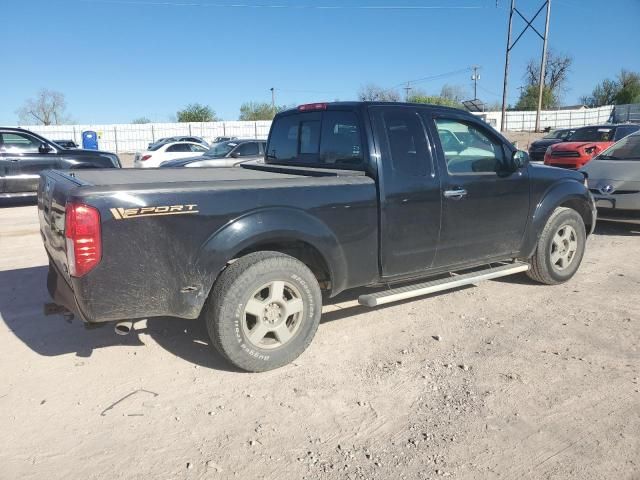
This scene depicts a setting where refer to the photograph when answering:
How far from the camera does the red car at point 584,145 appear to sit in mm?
15391

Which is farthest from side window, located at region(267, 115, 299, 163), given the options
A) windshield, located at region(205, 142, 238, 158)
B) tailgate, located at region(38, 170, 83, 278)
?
windshield, located at region(205, 142, 238, 158)

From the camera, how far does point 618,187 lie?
795 centimetres

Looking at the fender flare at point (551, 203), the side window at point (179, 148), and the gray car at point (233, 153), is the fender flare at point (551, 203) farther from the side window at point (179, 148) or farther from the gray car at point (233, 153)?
the side window at point (179, 148)

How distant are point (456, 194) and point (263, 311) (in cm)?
196

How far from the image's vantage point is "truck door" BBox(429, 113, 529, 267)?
4.34 metres

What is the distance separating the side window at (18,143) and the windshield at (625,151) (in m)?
11.5

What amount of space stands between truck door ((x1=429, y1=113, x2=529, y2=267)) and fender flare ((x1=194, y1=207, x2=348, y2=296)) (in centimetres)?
119

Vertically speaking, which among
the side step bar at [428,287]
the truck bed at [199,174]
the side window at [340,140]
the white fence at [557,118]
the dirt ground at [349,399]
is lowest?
the dirt ground at [349,399]

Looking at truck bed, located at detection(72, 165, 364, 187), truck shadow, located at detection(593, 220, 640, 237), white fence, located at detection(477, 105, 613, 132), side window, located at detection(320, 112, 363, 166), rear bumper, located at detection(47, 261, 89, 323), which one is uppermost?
white fence, located at detection(477, 105, 613, 132)

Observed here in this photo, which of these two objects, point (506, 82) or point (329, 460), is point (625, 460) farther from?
point (506, 82)

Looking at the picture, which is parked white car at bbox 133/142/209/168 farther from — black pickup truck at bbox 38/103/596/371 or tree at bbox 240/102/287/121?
tree at bbox 240/102/287/121

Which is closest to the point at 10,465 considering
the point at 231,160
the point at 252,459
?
the point at 252,459

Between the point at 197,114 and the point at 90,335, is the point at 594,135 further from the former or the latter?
the point at 197,114

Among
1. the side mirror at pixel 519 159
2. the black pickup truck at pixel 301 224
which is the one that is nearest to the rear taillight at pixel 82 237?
the black pickup truck at pixel 301 224
